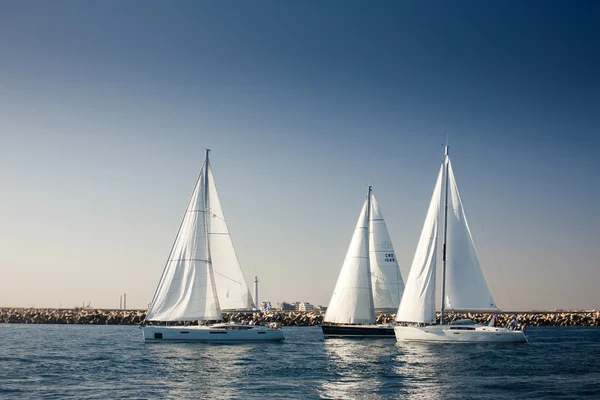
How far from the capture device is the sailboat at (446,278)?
165ft

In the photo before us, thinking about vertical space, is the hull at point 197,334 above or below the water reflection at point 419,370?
above

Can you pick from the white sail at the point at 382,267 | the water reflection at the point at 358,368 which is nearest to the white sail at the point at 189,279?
the water reflection at the point at 358,368

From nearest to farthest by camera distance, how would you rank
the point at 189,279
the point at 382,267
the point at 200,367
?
the point at 200,367
the point at 189,279
the point at 382,267

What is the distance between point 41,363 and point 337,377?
1700 cm

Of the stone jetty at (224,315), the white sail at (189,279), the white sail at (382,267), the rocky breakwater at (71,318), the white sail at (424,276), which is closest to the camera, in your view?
the white sail at (189,279)

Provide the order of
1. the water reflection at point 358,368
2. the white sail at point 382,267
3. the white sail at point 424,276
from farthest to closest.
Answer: the white sail at point 382,267 → the white sail at point 424,276 → the water reflection at point 358,368

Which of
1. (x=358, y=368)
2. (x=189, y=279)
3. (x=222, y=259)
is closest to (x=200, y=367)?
(x=358, y=368)

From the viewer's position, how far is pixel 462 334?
49.0 meters

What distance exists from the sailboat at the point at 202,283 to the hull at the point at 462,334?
35.4 ft

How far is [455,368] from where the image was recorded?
37125mm

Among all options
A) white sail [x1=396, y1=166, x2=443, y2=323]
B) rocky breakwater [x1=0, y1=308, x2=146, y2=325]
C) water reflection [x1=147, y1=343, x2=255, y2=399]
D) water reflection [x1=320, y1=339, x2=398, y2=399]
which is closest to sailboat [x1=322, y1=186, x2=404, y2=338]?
water reflection [x1=320, y1=339, x2=398, y2=399]

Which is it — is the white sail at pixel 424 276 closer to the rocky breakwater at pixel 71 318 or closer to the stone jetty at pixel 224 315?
the stone jetty at pixel 224 315

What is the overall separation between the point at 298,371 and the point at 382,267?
25445 mm

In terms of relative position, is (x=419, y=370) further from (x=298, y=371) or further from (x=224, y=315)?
(x=224, y=315)
